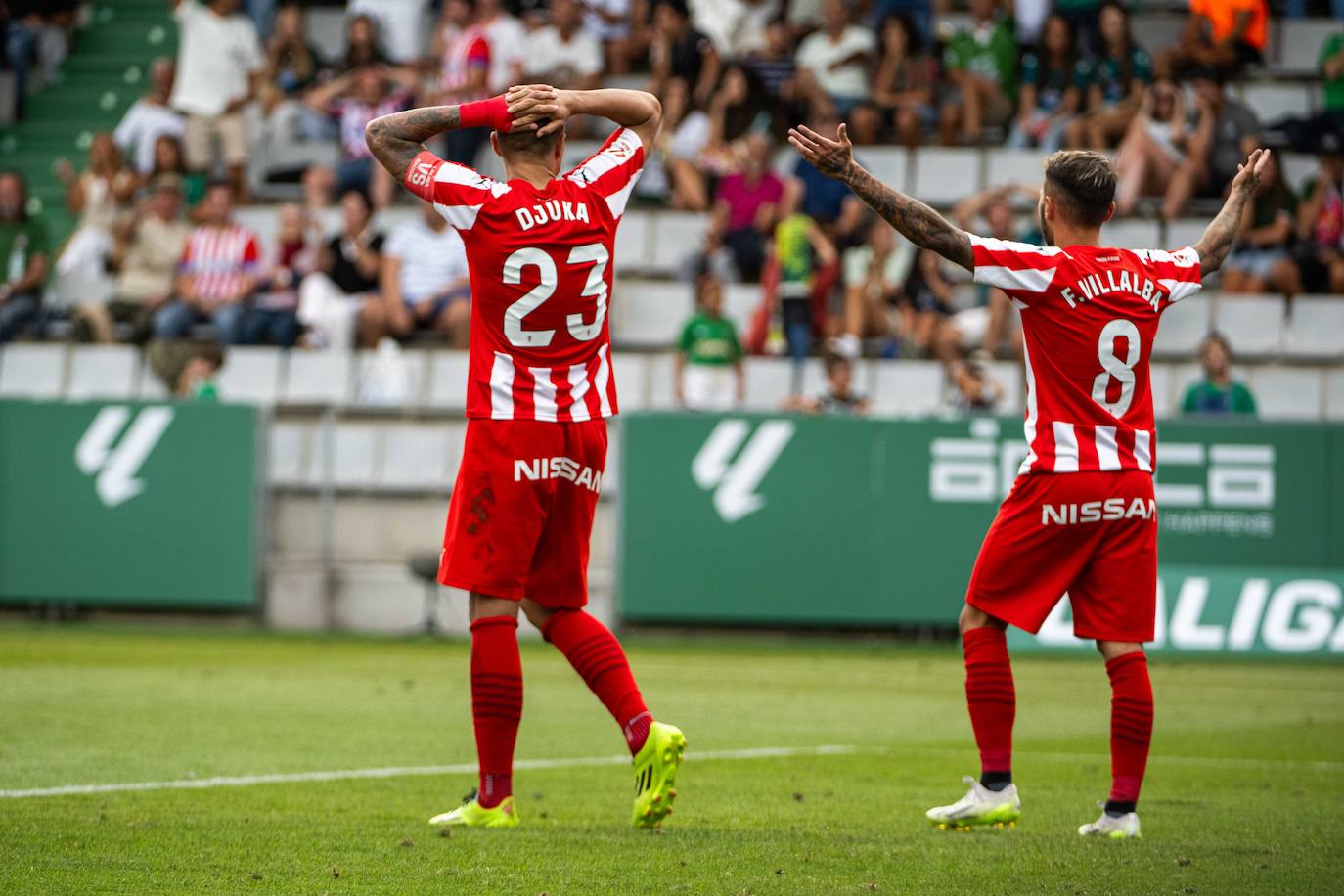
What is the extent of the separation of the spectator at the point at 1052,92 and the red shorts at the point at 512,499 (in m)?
13.6

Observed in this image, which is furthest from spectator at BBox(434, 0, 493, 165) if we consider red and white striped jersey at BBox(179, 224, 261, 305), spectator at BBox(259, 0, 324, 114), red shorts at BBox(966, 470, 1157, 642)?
red shorts at BBox(966, 470, 1157, 642)

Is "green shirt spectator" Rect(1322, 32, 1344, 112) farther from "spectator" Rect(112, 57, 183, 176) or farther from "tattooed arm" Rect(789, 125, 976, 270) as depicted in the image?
"tattooed arm" Rect(789, 125, 976, 270)

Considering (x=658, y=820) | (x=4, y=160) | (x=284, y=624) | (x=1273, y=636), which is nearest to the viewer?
(x=658, y=820)

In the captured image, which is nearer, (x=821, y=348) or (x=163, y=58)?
(x=821, y=348)

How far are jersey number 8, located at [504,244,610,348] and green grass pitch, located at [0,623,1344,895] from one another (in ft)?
5.16

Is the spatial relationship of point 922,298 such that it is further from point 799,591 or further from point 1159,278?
point 1159,278

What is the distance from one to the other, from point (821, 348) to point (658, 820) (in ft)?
39.6

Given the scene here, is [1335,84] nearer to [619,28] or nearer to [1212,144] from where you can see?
[1212,144]

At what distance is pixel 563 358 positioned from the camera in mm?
6258

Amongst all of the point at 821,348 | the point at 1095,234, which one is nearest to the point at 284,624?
the point at 821,348

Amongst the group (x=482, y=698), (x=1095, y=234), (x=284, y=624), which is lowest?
(x=284, y=624)

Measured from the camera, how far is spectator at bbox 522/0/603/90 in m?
20.4

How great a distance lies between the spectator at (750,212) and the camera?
1856 cm

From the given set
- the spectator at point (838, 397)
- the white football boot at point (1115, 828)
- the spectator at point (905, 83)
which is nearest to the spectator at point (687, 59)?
the spectator at point (905, 83)
